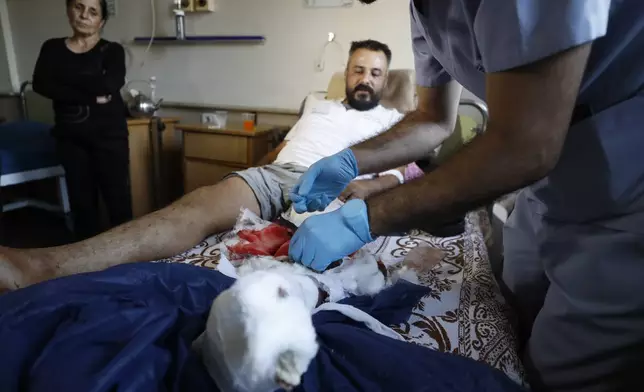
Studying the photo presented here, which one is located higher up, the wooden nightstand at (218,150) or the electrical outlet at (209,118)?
the electrical outlet at (209,118)

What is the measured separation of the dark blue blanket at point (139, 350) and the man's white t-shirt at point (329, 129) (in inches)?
46.8

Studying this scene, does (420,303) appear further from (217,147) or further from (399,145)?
(217,147)

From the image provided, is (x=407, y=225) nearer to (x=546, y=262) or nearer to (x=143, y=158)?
(x=546, y=262)

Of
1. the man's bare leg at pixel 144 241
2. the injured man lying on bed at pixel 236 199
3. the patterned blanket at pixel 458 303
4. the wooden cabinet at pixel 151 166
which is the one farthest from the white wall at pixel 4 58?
the patterned blanket at pixel 458 303

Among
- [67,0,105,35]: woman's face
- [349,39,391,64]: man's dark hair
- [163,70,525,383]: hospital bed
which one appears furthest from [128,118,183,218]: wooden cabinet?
[163,70,525,383]: hospital bed

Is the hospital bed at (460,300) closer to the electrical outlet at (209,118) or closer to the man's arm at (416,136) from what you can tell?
the man's arm at (416,136)

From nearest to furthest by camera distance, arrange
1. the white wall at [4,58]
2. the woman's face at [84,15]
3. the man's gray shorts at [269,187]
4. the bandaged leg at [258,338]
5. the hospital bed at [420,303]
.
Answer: the bandaged leg at [258,338], the hospital bed at [420,303], the man's gray shorts at [269,187], the woman's face at [84,15], the white wall at [4,58]

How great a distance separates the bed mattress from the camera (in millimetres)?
2461

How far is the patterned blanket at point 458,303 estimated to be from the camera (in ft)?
2.79

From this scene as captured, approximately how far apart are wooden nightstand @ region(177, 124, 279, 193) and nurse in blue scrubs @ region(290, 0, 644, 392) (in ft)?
5.61

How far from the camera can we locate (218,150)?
101 inches

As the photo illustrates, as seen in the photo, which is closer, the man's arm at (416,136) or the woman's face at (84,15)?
the man's arm at (416,136)

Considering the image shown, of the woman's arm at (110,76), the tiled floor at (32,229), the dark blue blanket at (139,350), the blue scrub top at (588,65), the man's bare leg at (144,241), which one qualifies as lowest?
the tiled floor at (32,229)

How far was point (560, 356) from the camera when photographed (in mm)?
790
